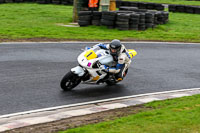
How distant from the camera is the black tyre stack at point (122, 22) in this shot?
68.7 ft

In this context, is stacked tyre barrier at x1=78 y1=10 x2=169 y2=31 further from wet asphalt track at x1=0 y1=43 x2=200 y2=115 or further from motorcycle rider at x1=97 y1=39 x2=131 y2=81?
motorcycle rider at x1=97 y1=39 x2=131 y2=81

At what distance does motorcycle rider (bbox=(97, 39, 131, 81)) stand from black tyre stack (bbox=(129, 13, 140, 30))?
11035 mm

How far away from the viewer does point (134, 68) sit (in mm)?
13227

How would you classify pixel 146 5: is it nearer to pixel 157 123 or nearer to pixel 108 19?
pixel 108 19

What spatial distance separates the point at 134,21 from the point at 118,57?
11.8 m

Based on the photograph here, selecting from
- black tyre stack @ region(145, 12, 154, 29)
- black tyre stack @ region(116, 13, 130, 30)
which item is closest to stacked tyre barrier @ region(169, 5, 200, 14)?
black tyre stack @ region(145, 12, 154, 29)

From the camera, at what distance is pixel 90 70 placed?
968 centimetres

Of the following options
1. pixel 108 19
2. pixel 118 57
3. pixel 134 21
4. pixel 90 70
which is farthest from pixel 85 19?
pixel 90 70

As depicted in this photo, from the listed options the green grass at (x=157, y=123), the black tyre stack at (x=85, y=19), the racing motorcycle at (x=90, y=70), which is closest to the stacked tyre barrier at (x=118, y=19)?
the black tyre stack at (x=85, y=19)

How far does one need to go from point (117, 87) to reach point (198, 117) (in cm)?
370

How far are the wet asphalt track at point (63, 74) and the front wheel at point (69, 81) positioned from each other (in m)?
0.15

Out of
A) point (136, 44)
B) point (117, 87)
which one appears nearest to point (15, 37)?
point (136, 44)

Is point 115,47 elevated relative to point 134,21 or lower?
elevated

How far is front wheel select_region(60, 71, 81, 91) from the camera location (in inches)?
380
